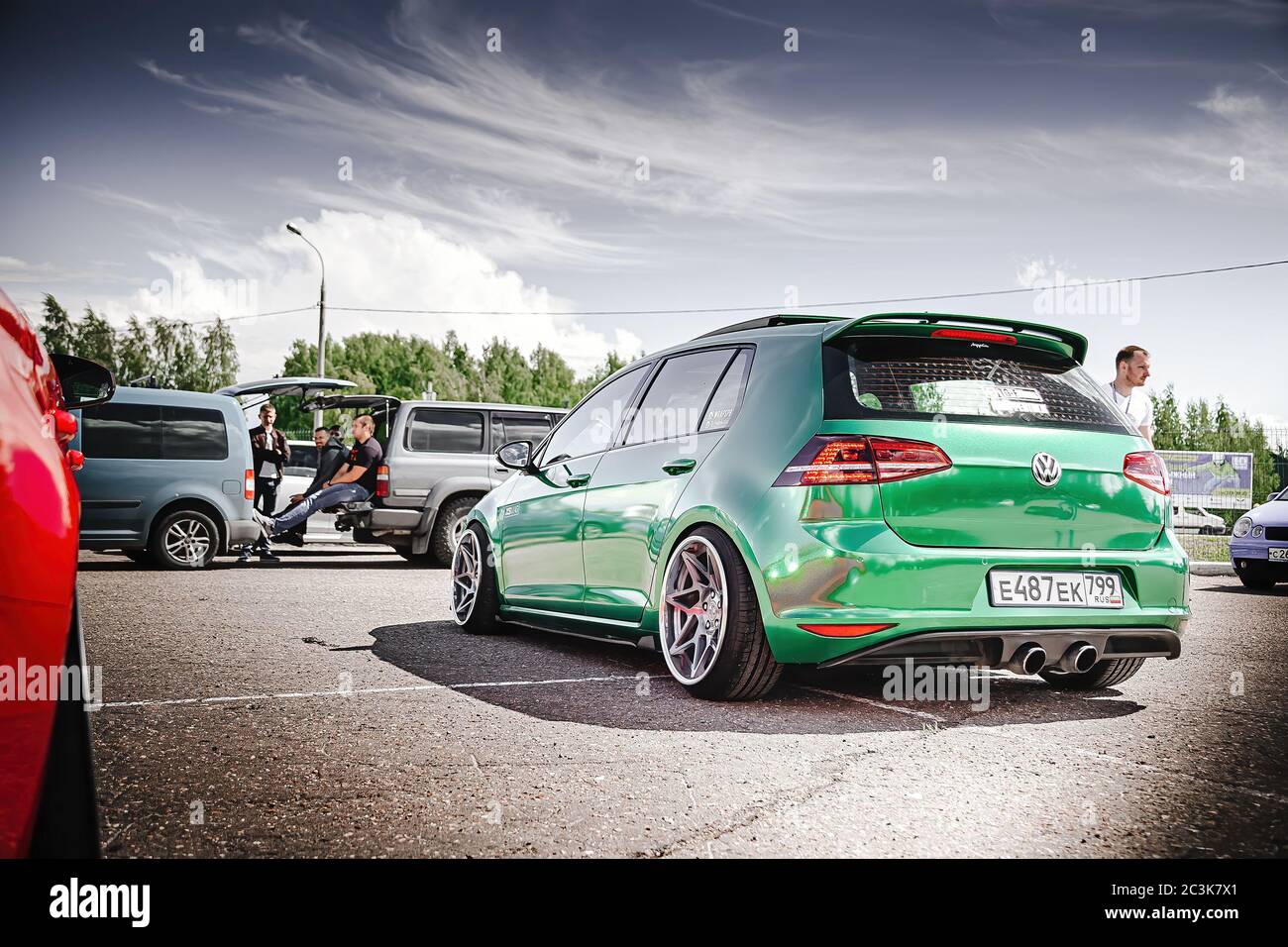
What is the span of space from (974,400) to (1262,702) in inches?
83.9

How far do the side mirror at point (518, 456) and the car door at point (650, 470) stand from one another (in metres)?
1.05

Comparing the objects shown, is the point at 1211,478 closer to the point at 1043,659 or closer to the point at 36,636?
the point at 1043,659

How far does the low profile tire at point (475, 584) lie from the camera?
6984 mm

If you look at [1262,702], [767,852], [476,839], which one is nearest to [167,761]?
[476,839]

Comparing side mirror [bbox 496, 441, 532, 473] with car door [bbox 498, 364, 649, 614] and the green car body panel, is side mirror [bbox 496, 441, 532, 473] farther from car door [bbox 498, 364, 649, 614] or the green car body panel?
the green car body panel

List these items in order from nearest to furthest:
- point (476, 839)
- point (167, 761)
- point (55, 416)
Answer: point (55, 416) < point (476, 839) < point (167, 761)

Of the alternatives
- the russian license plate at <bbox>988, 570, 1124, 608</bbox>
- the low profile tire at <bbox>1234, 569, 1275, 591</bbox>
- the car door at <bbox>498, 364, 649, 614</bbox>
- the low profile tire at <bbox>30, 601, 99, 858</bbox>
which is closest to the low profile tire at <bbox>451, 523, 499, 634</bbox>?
the car door at <bbox>498, 364, 649, 614</bbox>

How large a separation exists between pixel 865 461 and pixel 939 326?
776 mm

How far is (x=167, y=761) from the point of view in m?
3.66

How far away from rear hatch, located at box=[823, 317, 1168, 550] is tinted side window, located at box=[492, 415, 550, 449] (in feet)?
30.1

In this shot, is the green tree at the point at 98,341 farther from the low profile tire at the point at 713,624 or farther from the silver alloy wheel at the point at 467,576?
the low profile tire at the point at 713,624

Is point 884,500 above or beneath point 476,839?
above

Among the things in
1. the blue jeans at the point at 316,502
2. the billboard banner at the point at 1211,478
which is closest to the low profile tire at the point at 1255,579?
the blue jeans at the point at 316,502
